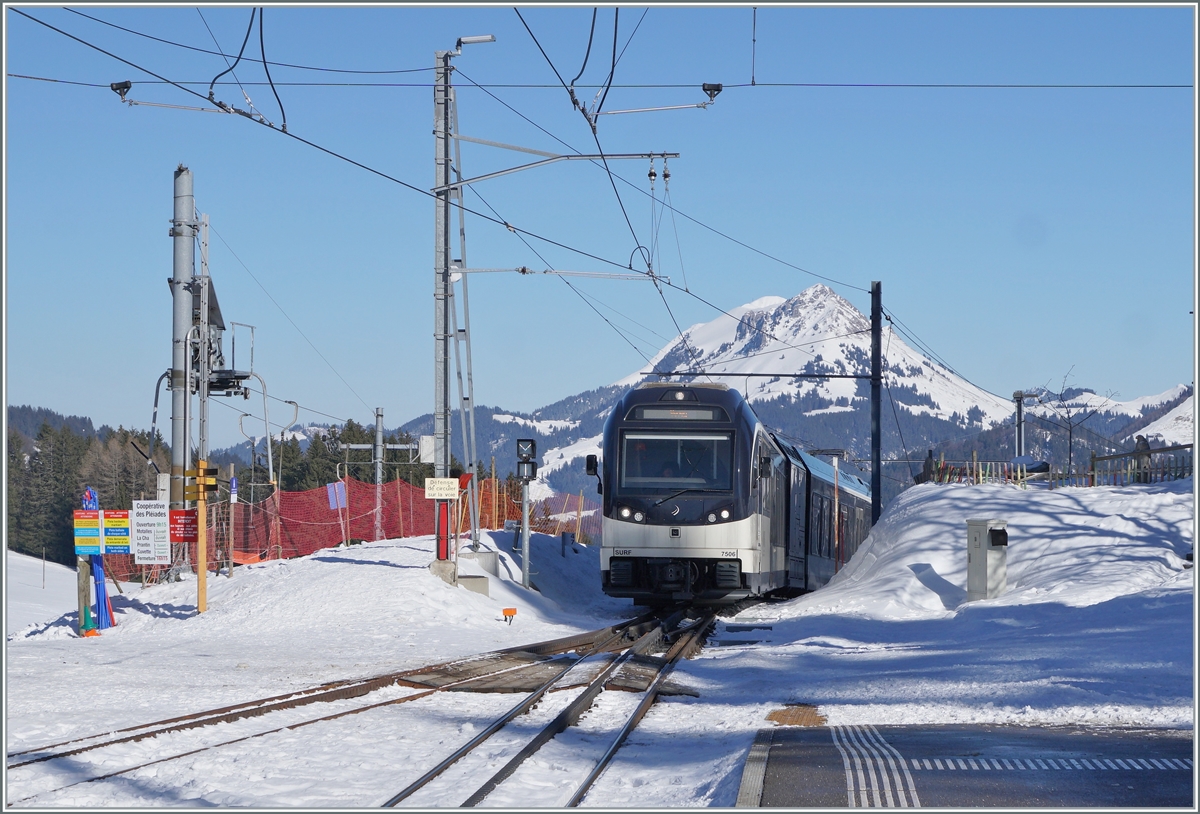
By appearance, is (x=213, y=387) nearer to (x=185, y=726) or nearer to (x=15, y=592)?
(x=185, y=726)

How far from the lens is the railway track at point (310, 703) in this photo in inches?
314

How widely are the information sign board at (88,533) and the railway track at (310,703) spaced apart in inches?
314

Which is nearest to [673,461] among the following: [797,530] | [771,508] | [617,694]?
[771,508]

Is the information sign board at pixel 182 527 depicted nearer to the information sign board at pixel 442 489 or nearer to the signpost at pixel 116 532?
the signpost at pixel 116 532

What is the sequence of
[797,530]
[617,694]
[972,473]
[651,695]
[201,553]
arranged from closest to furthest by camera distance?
[651,695]
[617,694]
[201,553]
[797,530]
[972,473]

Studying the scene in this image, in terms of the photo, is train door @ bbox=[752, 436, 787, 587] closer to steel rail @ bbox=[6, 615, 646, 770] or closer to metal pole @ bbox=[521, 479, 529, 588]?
metal pole @ bbox=[521, 479, 529, 588]

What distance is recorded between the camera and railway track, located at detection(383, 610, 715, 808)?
7.54 m

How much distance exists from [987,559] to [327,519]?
2260 centimetres

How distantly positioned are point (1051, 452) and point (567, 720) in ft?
586

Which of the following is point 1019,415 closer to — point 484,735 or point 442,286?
point 442,286

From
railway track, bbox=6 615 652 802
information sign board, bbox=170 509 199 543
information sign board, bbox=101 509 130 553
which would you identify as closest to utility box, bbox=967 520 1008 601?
railway track, bbox=6 615 652 802

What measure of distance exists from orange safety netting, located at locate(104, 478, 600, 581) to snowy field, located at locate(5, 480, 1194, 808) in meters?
4.80

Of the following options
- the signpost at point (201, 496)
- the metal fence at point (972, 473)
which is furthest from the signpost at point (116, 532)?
the metal fence at point (972, 473)

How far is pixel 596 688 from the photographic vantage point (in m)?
11.7
